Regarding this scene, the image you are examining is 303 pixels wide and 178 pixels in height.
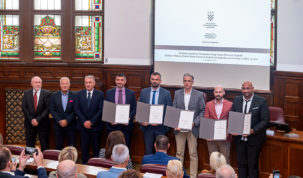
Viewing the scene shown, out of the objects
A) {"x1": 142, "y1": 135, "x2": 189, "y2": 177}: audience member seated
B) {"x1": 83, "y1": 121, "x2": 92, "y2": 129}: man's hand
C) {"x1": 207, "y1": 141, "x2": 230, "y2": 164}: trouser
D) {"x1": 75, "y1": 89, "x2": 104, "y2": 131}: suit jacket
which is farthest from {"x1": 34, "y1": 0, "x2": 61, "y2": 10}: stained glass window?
{"x1": 142, "y1": 135, "x2": 189, "y2": 177}: audience member seated

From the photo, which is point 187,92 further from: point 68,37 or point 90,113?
point 68,37

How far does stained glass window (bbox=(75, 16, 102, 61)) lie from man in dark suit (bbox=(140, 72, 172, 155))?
7.20 ft

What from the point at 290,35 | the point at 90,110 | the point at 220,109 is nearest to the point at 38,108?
the point at 90,110

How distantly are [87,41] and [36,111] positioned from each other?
2104 mm

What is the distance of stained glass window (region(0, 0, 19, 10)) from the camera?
8.93 m

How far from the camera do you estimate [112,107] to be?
6.88 m

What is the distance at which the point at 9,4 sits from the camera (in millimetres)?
8938

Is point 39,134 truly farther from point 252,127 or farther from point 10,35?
A: point 252,127

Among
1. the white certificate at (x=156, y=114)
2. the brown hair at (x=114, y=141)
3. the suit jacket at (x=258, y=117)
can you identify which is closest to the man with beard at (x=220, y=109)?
the suit jacket at (x=258, y=117)

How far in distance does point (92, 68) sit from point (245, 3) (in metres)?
3.24

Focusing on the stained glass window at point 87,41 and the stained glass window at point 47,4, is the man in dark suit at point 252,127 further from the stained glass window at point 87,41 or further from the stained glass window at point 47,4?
the stained glass window at point 47,4

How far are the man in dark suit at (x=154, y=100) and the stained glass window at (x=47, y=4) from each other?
3069mm

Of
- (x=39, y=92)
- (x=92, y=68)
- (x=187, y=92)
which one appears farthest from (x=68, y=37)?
(x=187, y=92)

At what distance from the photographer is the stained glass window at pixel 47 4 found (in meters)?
8.84
